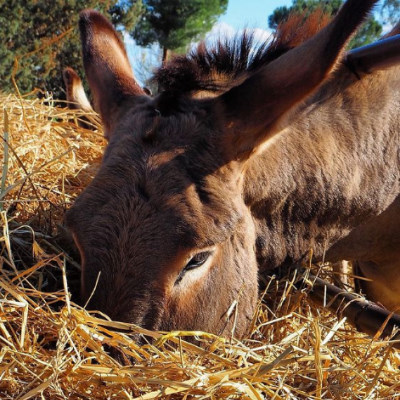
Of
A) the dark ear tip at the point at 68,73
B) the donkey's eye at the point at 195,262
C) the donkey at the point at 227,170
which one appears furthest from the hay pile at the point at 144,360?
the dark ear tip at the point at 68,73

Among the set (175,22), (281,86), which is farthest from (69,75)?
(175,22)

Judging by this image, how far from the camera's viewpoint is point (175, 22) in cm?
1909

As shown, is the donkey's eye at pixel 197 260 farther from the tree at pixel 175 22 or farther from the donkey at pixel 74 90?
the tree at pixel 175 22

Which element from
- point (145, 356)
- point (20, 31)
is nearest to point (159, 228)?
point (145, 356)

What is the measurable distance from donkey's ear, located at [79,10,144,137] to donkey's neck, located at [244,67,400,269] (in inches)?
31.6

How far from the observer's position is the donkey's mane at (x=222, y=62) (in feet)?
8.12

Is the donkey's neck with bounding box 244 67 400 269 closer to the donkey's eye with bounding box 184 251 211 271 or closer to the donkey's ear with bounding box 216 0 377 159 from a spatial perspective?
the donkey's ear with bounding box 216 0 377 159

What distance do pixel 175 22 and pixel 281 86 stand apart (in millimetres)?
17986

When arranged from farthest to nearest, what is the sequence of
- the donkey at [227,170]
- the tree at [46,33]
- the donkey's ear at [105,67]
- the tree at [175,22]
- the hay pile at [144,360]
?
the tree at [175,22]
the tree at [46,33]
the donkey's ear at [105,67]
the donkey at [227,170]
the hay pile at [144,360]

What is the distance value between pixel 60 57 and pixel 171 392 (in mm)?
19811

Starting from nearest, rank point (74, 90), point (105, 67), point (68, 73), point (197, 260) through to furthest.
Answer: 1. point (197, 260)
2. point (105, 67)
3. point (68, 73)
4. point (74, 90)

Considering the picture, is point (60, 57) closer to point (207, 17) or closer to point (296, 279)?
point (207, 17)

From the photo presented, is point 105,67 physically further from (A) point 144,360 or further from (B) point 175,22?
(B) point 175,22

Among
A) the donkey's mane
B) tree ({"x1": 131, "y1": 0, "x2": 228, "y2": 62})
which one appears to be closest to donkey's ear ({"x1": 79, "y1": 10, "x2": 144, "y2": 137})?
the donkey's mane
